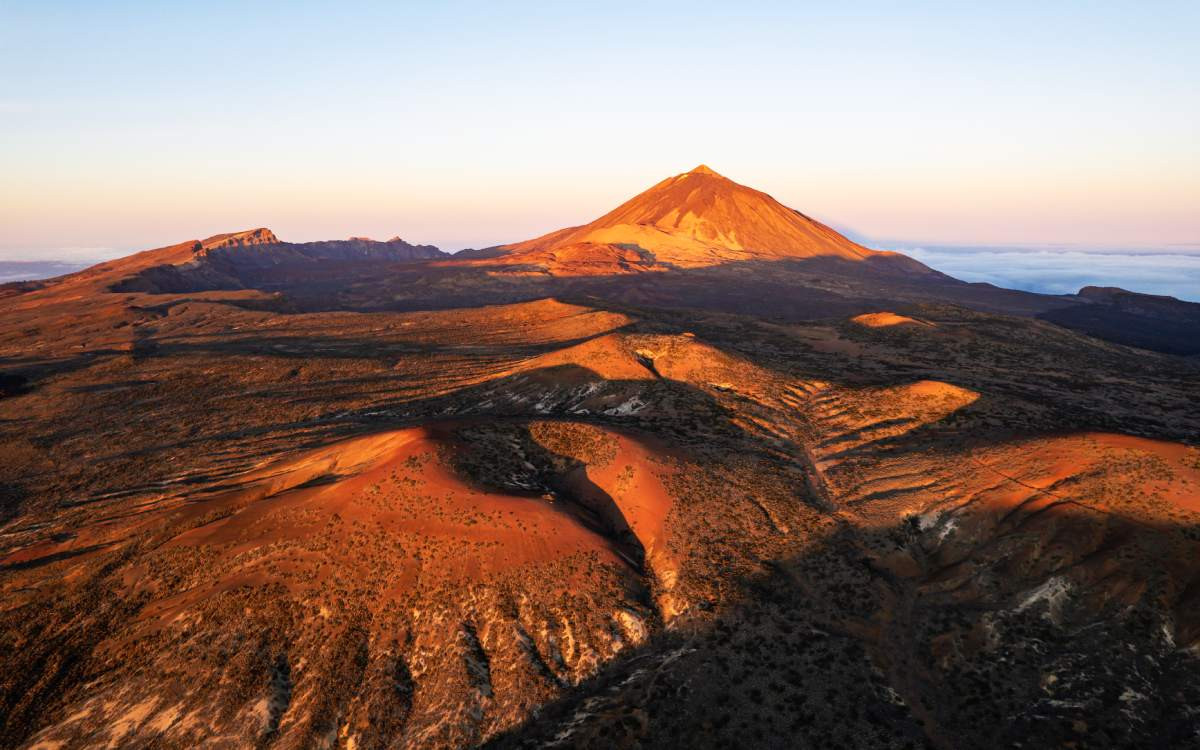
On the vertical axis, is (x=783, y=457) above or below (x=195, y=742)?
above

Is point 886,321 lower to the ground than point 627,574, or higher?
higher

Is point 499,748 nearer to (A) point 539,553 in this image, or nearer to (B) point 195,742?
(A) point 539,553

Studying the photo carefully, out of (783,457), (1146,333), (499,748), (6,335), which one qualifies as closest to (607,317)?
(783,457)

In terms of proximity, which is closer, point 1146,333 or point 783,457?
point 783,457

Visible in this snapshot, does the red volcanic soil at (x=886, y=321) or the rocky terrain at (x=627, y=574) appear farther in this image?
the red volcanic soil at (x=886, y=321)

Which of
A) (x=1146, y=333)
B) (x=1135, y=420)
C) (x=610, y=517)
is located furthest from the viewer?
(x=1146, y=333)

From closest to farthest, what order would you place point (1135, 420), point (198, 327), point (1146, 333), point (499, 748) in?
point (499, 748) < point (1135, 420) < point (198, 327) < point (1146, 333)

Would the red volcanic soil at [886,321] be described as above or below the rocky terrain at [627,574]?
above

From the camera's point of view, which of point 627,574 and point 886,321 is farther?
point 886,321

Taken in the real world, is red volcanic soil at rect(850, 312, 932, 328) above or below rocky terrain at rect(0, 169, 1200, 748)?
above

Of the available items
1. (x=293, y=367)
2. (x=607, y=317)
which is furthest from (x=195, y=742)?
(x=607, y=317)

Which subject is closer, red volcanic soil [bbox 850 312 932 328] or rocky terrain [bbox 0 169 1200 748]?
rocky terrain [bbox 0 169 1200 748]
